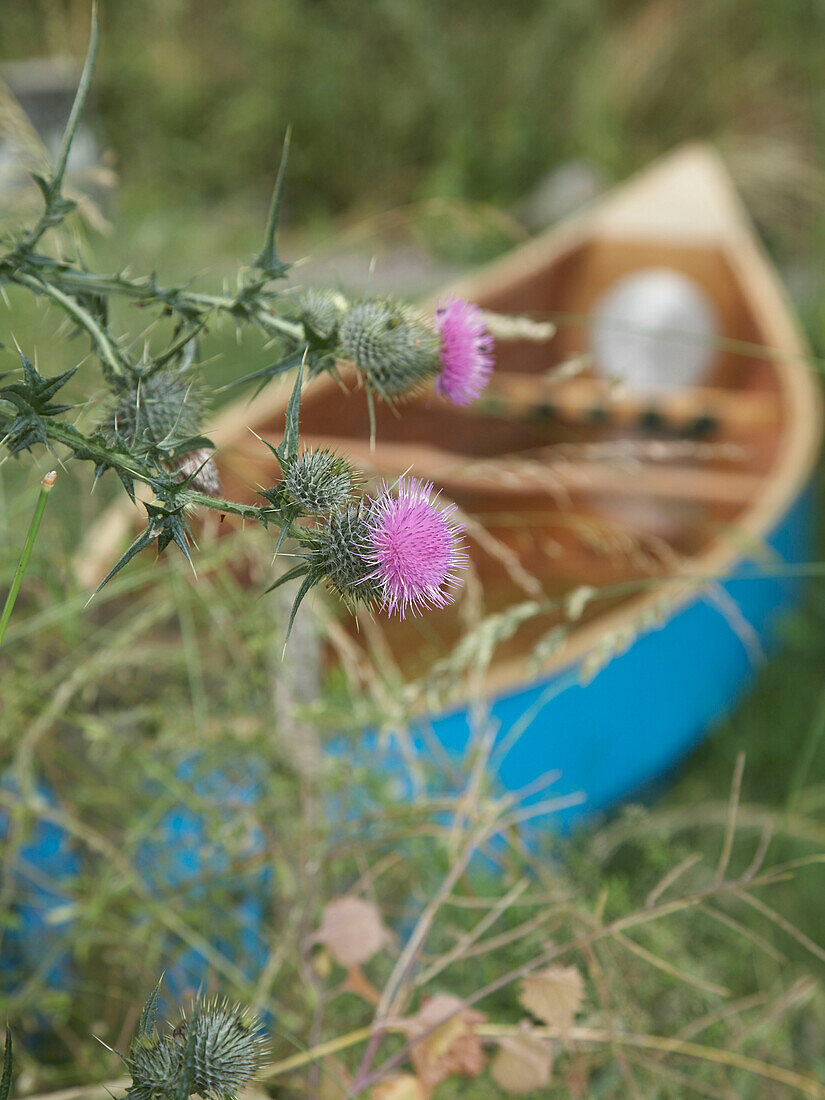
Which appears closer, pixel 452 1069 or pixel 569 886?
pixel 452 1069

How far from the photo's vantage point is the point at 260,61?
6.04 metres

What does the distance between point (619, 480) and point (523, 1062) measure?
6.27 ft

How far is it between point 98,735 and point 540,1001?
0.56m

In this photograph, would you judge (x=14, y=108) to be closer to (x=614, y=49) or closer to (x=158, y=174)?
(x=158, y=174)

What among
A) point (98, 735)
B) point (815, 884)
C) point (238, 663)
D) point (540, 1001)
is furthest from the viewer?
point (815, 884)

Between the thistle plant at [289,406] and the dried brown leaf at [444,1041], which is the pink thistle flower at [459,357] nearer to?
the thistle plant at [289,406]

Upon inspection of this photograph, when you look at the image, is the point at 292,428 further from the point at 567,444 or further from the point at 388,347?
the point at 567,444

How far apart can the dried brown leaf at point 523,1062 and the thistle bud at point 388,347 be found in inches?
21.9

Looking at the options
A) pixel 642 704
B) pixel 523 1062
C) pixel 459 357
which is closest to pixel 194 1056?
pixel 523 1062

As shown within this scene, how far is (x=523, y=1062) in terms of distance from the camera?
838mm

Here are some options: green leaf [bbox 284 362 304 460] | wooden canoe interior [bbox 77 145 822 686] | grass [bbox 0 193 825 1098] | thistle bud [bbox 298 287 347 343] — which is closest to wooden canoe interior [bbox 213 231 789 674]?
wooden canoe interior [bbox 77 145 822 686]

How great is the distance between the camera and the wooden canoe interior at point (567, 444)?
8.70 feet

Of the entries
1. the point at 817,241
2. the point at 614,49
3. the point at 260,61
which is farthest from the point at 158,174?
the point at 817,241

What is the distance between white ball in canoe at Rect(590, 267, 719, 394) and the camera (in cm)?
329
